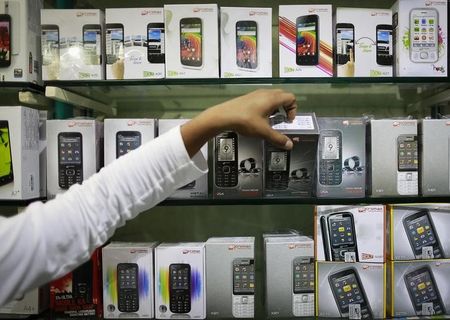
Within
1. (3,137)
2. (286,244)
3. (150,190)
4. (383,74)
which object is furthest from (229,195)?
(3,137)

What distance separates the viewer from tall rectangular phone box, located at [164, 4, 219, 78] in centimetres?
137

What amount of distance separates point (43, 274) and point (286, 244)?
0.86m

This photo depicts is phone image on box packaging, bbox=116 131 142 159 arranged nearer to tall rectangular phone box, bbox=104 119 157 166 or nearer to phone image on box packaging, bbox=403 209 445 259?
tall rectangular phone box, bbox=104 119 157 166

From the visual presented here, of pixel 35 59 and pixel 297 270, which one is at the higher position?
pixel 35 59

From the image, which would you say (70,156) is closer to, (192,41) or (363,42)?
(192,41)

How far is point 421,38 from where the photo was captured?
1373mm

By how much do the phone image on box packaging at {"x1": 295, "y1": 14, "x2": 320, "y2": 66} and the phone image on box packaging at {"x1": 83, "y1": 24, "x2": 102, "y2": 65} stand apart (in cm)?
71

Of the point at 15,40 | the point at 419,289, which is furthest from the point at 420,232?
the point at 15,40

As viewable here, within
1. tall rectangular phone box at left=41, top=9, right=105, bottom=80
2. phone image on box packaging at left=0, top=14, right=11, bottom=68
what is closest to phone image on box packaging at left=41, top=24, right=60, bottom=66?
tall rectangular phone box at left=41, top=9, right=105, bottom=80

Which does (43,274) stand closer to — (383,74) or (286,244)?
(286,244)

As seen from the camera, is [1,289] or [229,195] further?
[229,195]

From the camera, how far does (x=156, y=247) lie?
1.39m

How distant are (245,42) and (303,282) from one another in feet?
2.84

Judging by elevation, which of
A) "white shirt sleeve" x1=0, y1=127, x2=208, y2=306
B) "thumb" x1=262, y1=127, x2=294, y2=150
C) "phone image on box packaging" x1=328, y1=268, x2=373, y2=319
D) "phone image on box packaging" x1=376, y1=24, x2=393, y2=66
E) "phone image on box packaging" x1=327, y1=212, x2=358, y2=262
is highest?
"phone image on box packaging" x1=376, y1=24, x2=393, y2=66
